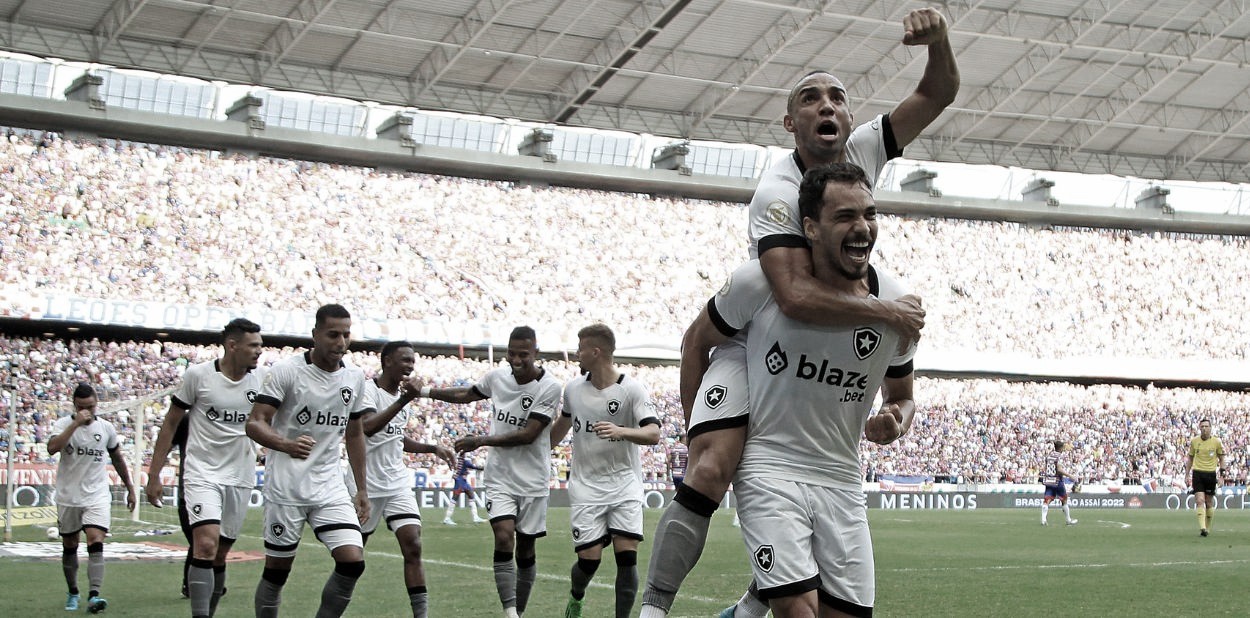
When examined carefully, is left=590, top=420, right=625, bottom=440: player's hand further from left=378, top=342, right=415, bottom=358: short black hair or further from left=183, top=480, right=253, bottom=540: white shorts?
left=183, top=480, right=253, bottom=540: white shorts

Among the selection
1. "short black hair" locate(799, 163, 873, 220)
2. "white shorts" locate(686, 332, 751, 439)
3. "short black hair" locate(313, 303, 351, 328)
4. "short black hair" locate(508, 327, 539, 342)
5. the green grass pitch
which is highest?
"short black hair" locate(799, 163, 873, 220)

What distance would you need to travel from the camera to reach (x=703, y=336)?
511 centimetres

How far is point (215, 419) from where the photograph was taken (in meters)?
10.1

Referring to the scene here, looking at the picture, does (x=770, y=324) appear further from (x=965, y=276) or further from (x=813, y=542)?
(x=965, y=276)

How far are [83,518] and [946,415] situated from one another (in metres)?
38.6

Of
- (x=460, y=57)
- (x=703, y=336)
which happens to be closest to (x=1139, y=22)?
(x=460, y=57)

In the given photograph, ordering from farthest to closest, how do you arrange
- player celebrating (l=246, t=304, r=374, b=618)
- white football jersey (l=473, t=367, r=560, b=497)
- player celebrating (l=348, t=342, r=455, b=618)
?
white football jersey (l=473, t=367, r=560, b=497) < player celebrating (l=348, t=342, r=455, b=618) < player celebrating (l=246, t=304, r=374, b=618)

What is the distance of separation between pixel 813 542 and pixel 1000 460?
4282 centimetres

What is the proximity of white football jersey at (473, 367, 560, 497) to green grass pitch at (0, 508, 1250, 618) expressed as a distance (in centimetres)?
120

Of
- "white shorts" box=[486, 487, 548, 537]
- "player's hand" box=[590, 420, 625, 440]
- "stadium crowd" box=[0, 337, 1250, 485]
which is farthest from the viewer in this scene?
"stadium crowd" box=[0, 337, 1250, 485]

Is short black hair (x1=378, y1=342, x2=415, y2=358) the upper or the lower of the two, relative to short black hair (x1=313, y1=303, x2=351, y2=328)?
lower

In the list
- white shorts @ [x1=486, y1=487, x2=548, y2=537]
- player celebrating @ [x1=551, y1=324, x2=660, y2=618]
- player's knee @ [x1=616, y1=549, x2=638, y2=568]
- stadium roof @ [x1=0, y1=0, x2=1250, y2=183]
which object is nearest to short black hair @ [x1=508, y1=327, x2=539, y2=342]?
player celebrating @ [x1=551, y1=324, x2=660, y2=618]

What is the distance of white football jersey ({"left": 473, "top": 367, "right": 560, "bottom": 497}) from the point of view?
10273 mm

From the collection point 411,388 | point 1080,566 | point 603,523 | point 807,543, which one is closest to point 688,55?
point 1080,566
